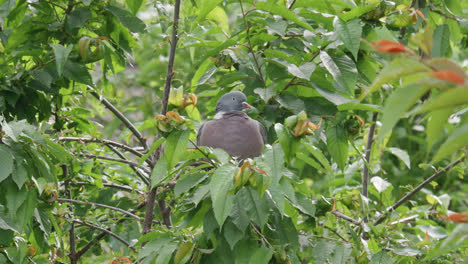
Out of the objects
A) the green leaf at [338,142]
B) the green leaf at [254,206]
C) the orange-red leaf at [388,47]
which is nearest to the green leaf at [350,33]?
the green leaf at [338,142]

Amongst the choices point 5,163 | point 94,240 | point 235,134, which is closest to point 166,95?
point 235,134

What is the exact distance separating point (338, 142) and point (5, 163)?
3.64 ft

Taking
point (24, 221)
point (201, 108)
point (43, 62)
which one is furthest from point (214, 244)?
point (201, 108)

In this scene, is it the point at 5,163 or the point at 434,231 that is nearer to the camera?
the point at 5,163

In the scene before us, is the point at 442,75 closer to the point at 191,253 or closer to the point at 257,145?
the point at 191,253

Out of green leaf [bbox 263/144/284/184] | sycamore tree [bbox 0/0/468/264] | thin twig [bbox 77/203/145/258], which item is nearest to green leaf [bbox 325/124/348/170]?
sycamore tree [bbox 0/0/468/264]

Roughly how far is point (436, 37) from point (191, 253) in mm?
1443

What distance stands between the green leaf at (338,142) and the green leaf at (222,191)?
689 mm

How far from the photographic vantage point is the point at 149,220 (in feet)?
7.25

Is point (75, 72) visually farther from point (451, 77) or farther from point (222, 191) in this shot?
point (451, 77)

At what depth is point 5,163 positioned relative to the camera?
1.79 meters

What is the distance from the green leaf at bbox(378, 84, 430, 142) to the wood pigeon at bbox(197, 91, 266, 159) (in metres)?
1.33

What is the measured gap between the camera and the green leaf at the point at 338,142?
6.89 feet

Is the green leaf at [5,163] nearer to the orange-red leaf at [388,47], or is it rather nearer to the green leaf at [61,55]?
the green leaf at [61,55]
